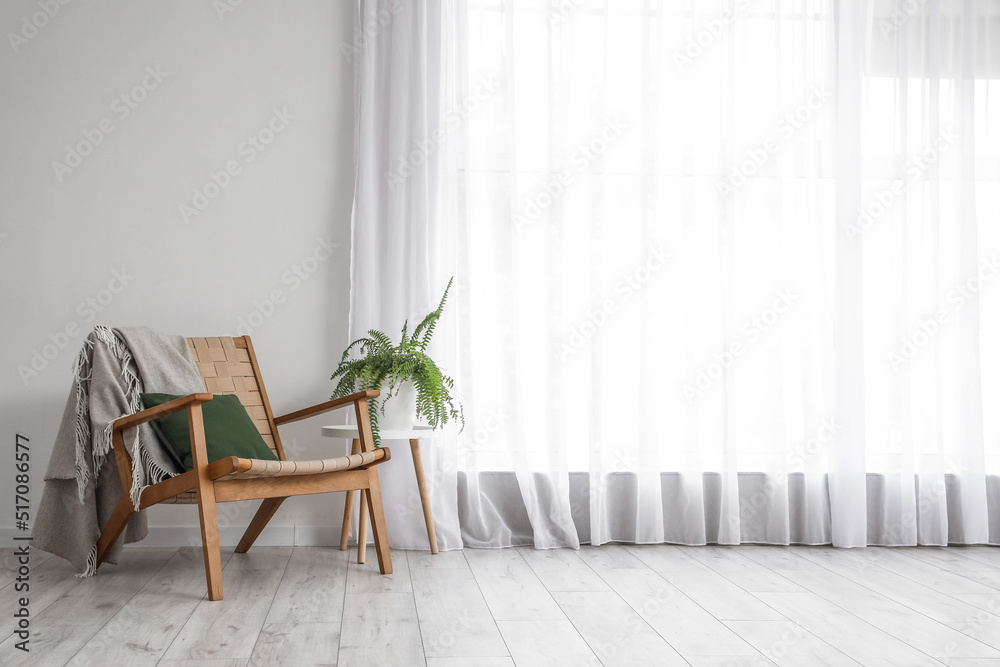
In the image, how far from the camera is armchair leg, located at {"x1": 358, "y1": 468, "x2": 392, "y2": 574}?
2.31 meters

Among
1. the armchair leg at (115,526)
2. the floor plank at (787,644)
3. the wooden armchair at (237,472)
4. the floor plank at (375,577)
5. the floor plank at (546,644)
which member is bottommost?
the floor plank at (375,577)

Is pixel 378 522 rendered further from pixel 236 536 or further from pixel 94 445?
pixel 94 445

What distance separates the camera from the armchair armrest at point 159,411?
2.01 meters

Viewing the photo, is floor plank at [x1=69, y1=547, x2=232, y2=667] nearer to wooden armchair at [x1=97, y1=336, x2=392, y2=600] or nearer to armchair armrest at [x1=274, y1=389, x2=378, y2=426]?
wooden armchair at [x1=97, y1=336, x2=392, y2=600]

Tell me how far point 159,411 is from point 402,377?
29.3 inches

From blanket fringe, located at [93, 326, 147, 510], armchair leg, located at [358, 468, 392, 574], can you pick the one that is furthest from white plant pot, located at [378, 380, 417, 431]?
blanket fringe, located at [93, 326, 147, 510]

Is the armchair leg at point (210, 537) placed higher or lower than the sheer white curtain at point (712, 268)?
lower

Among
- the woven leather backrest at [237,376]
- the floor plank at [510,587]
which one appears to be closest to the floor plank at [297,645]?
the floor plank at [510,587]

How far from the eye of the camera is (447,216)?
2.84 metres

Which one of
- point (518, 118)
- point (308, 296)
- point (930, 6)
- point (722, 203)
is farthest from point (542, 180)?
point (930, 6)

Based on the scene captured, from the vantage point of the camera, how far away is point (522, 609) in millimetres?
2025

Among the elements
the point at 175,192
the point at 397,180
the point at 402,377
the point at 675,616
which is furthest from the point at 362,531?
the point at 175,192

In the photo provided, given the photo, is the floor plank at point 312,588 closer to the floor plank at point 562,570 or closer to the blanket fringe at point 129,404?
the blanket fringe at point 129,404

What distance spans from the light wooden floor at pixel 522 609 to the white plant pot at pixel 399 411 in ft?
1.51
